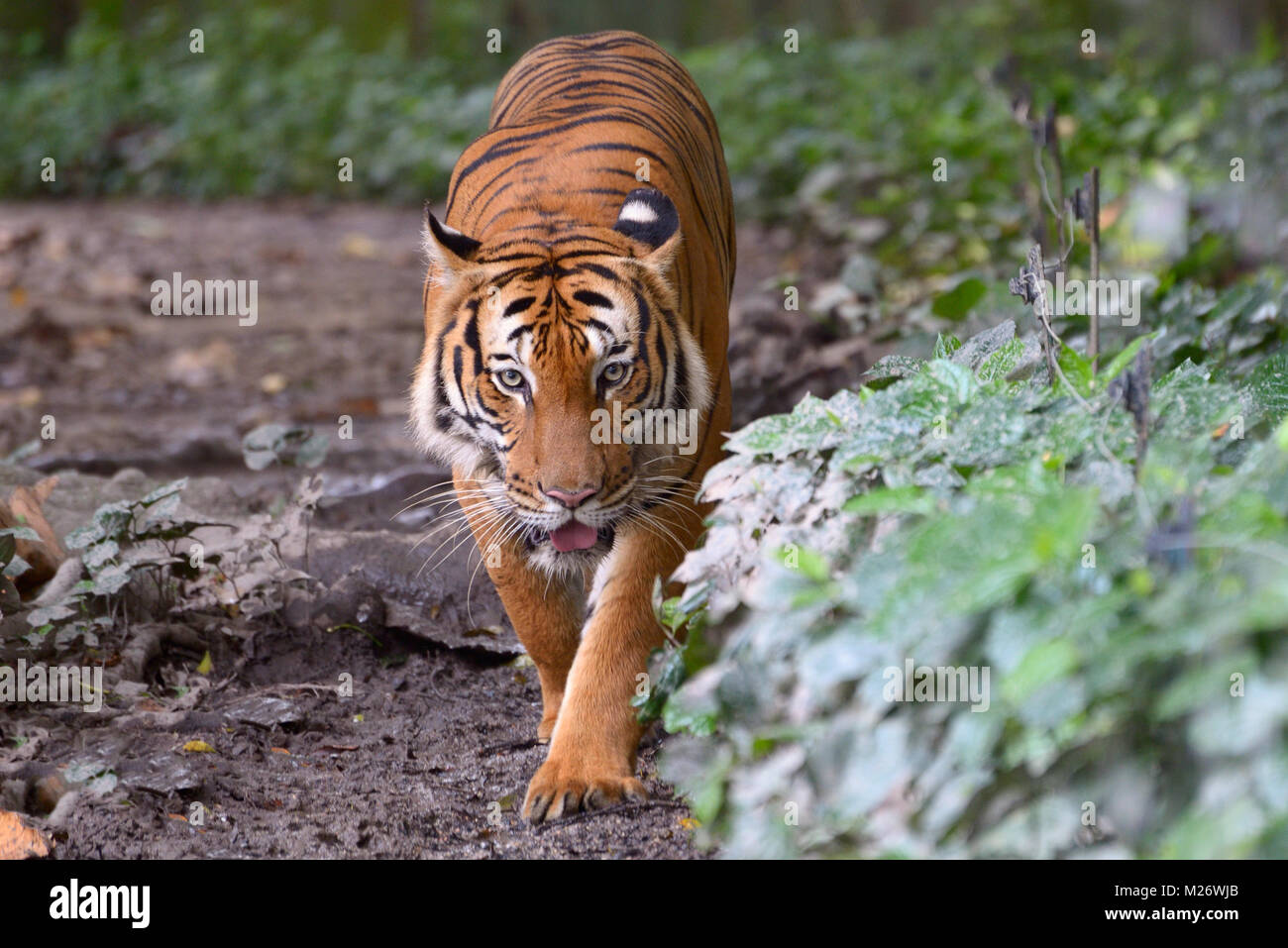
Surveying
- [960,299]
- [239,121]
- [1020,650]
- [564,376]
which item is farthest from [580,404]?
[239,121]

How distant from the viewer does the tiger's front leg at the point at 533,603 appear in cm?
341

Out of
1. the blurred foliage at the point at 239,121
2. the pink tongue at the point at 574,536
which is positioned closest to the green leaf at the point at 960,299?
the pink tongue at the point at 574,536

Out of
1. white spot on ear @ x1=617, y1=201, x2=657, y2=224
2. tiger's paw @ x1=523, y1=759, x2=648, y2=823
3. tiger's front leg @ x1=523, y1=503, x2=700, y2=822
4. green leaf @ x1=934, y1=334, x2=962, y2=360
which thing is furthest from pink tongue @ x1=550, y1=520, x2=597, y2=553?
green leaf @ x1=934, y1=334, x2=962, y2=360

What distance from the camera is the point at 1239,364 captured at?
4.13 meters

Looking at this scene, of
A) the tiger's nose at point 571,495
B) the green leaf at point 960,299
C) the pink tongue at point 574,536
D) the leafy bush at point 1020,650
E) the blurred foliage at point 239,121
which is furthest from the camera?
the blurred foliage at point 239,121

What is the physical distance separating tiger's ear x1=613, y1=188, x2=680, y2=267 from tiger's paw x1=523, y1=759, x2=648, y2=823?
3.91 ft

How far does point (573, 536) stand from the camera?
3.18m

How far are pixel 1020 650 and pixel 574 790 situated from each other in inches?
54.9

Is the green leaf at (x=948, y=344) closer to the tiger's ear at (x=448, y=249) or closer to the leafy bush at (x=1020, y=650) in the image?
the leafy bush at (x=1020, y=650)

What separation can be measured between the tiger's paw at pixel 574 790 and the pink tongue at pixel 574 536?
0.50m

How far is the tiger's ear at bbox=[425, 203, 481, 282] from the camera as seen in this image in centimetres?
323

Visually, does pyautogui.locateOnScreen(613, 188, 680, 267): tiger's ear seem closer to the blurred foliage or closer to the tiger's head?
the tiger's head
